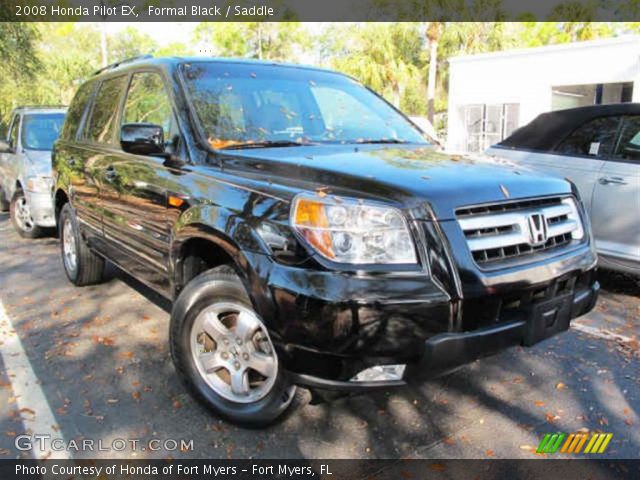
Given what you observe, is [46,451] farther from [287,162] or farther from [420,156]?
[420,156]

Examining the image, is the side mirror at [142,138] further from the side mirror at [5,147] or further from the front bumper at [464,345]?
the side mirror at [5,147]

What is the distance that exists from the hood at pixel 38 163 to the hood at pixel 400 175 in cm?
513

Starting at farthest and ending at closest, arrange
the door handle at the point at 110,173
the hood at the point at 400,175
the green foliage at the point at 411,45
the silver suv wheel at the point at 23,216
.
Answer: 1. the green foliage at the point at 411,45
2. the silver suv wheel at the point at 23,216
3. the door handle at the point at 110,173
4. the hood at the point at 400,175

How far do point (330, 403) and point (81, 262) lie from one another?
317 cm

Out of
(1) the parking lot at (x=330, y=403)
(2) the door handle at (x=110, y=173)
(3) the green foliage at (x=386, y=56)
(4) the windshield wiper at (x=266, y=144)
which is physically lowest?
(1) the parking lot at (x=330, y=403)

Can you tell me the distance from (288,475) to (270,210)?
1244 mm

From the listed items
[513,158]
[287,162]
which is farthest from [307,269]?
[513,158]

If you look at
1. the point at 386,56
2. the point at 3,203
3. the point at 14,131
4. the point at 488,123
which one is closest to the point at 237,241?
the point at 14,131

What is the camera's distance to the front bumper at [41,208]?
7320mm

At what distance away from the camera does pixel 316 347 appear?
2473 mm

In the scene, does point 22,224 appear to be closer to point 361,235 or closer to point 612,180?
point 361,235

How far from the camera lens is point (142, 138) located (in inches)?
133

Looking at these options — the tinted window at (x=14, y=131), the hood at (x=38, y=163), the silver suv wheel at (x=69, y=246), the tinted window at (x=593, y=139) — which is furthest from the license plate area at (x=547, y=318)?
the tinted window at (x=14, y=131)

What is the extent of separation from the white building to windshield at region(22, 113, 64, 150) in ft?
46.2
